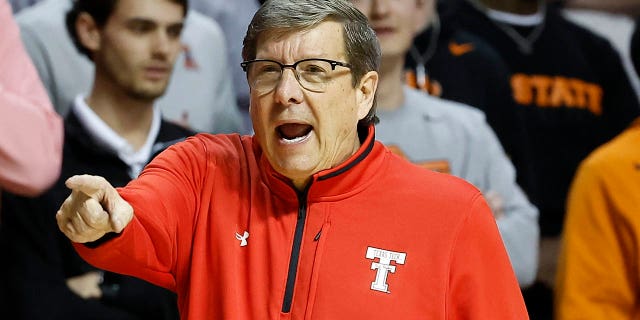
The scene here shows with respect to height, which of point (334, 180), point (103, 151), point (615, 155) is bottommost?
point (615, 155)

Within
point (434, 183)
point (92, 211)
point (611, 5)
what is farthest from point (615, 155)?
point (92, 211)

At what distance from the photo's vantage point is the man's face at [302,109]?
2.35m

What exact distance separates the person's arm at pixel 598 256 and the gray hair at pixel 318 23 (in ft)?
5.05

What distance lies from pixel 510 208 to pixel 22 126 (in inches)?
68.9

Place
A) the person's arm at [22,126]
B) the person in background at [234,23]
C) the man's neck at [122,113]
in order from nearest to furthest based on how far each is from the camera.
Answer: the person's arm at [22,126] < the man's neck at [122,113] < the person in background at [234,23]

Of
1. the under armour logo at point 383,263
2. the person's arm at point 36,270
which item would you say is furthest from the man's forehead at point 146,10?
the under armour logo at point 383,263

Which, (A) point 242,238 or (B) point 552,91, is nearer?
(A) point 242,238

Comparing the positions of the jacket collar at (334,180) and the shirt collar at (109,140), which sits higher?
the jacket collar at (334,180)

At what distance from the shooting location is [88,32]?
155 inches

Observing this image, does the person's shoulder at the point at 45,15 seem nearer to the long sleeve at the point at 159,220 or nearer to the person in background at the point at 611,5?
the long sleeve at the point at 159,220

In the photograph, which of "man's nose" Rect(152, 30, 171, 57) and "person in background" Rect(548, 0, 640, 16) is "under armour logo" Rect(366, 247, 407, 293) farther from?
"person in background" Rect(548, 0, 640, 16)

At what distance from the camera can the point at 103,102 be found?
12.5ft

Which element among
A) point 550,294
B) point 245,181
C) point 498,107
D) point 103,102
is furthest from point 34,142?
point 550,294

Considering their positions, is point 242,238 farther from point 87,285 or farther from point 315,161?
point 87,285
